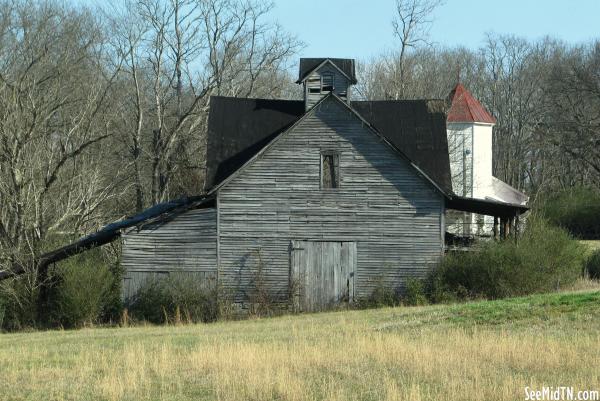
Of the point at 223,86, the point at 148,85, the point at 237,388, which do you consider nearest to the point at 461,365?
the point at 237,388

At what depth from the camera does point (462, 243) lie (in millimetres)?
34750

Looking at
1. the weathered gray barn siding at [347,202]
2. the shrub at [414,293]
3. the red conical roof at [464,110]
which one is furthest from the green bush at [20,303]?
the red conical roof at [464,110]

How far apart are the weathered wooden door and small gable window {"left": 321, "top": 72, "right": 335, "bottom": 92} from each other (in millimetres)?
6582

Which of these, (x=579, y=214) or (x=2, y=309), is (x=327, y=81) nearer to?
(x=2, y=309)

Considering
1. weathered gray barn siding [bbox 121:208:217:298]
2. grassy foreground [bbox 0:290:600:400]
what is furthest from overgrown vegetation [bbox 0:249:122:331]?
grassy foreground [bbox 0:290:600:400]

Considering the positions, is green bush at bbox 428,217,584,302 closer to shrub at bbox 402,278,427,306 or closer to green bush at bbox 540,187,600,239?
shrub at bbox 402,278,427,306

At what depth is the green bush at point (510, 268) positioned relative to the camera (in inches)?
1220

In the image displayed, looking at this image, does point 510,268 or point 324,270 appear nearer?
point 510,268

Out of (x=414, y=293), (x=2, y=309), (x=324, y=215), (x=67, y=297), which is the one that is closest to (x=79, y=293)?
(x=67, y=297)

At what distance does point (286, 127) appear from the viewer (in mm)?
35156

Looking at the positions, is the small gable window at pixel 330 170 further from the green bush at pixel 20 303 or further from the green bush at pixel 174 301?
the green bush at pixel 20 303

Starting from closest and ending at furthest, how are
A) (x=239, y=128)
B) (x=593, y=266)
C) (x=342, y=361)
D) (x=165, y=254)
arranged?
(x=342, y=361), (x=165, y=254), (x=239, y=128), (x=593, y=266)

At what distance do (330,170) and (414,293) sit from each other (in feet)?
16.8

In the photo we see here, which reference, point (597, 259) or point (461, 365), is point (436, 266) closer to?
point (597, 259)
